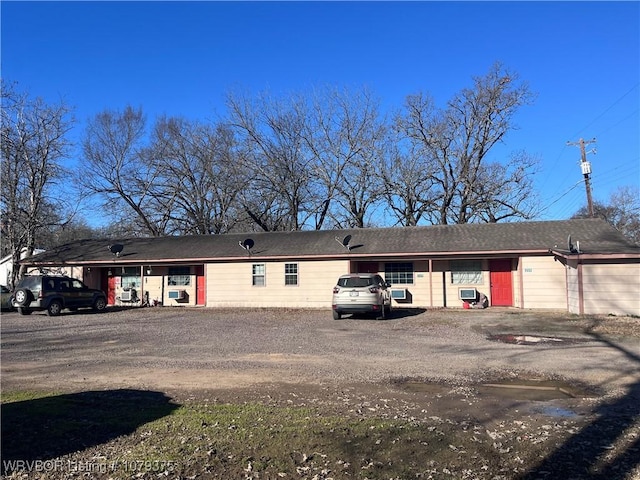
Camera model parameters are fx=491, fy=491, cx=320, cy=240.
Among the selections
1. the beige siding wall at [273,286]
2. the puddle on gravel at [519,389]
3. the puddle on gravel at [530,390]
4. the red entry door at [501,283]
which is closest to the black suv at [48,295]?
the beige siding wall at [273,286]

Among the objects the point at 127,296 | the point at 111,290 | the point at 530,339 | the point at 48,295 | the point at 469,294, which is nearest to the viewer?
the point at 530,339

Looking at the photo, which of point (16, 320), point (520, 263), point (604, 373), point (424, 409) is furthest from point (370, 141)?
point (424, 409)

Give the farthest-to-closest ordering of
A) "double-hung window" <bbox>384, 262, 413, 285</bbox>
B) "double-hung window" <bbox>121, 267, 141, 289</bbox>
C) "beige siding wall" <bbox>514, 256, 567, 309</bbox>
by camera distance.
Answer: "double-hung window" <bbox>121, 267, 141, 289</bbox> < "double-hung window" <bbox>384, 262, 413, 285</bbox> < "beige siding wall" <bbox>514, 256, 567, 309</bbox>

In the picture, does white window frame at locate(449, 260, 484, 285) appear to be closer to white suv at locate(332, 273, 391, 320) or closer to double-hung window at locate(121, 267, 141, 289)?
white suv at locate(332, 273, 391, 320)

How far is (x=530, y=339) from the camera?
12430 millimetres

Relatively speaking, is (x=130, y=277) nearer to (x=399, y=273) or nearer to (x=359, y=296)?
(x=399, y=273)

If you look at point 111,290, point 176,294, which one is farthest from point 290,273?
point 111,290

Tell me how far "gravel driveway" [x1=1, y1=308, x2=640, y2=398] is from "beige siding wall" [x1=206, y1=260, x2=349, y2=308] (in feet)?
14.6

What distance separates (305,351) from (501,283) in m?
13.3

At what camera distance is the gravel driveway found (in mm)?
8039

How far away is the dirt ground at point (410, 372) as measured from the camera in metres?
5.06

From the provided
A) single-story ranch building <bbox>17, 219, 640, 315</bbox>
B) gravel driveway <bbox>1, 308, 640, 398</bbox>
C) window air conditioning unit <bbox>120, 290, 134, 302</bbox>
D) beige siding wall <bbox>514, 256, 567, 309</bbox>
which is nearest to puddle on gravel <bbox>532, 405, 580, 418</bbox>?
gravel driveway <bbox>1, 308, 640, 398</bbox>

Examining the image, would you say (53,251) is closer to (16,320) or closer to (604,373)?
(16,320)

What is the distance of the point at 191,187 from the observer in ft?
120
